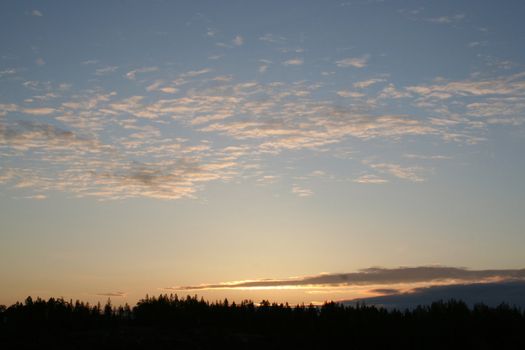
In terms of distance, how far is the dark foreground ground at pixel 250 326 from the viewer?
33.7m

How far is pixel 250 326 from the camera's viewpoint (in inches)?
1594

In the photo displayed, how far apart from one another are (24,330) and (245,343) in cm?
1256

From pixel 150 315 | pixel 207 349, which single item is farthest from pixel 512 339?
pixel 150 315

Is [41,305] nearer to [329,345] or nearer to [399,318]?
[329,345]

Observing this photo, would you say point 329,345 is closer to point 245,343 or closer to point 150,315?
point 245,343

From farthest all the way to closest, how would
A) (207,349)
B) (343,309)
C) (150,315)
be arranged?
(343,309) → (150,315) → (207,349)

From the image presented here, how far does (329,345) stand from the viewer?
36438 millimetres

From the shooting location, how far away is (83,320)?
129 feet

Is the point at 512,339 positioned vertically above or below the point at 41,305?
below

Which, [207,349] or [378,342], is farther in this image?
[378,342]

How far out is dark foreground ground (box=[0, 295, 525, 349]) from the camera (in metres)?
33.7

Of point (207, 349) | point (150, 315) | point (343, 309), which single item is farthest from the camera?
point (343, 309)

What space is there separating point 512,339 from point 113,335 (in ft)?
74.3

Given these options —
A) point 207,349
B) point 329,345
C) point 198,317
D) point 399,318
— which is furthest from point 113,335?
point 399,318
